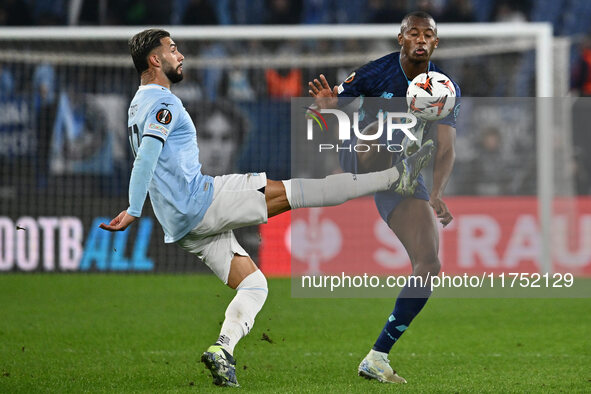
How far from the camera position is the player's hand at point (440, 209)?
5633 mm

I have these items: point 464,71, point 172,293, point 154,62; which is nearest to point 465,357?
point 154,62

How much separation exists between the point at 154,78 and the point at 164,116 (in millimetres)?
364

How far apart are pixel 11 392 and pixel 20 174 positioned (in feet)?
25.3

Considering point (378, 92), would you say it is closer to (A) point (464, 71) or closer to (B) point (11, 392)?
(B) point (11, 392)

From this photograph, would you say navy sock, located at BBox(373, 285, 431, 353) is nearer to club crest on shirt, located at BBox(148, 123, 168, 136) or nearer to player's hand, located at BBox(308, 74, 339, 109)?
player's hand, located at BBox(308, 74, 339, 109)

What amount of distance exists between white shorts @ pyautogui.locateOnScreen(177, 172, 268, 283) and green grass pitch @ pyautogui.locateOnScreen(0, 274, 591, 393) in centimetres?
76

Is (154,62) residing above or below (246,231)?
above

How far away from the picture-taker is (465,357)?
22.0ft

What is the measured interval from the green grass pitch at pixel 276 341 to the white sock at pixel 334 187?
1038 millimetres

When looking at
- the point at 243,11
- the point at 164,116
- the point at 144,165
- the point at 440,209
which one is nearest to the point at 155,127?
the point at 164,116

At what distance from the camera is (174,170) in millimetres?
5230

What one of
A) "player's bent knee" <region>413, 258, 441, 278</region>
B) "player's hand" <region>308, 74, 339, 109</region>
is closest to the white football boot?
"player's bent knee" <region>413, 258, 441, 278</region>

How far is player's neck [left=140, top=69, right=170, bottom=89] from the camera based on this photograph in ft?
17.6

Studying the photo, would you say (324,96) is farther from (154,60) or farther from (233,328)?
(233,328)
